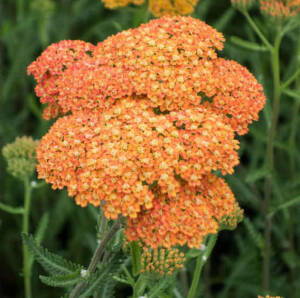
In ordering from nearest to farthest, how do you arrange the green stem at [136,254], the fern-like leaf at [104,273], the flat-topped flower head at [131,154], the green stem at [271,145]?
1. the flat-topped flower head at [131,154]
2. the green stem at [136,254]
3. the fern-like leaf at [104,273]
4. the green stem at [271,145]

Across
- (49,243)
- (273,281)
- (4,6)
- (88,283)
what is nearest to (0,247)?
(49,243)

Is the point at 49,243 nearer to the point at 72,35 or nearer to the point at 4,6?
the point at 72,35

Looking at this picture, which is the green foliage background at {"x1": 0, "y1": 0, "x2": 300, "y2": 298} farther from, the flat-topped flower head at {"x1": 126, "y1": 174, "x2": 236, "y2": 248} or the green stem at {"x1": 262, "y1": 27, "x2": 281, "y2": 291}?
the flat-topped flower head at {"x1": 126, "y1": 174, "x2": 236, "y2": 248}

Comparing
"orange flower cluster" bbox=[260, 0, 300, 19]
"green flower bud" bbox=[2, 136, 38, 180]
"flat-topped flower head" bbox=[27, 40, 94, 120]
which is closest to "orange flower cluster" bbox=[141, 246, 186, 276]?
"flat-topped flower head" bbox=[27, 40, 94, 120]

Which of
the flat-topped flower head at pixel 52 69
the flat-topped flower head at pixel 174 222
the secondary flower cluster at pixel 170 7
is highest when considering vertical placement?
the secondary flower cluster at pixel 170 7

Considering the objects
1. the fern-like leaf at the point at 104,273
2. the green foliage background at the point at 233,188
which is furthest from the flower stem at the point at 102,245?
the green foliage background at the point at 233,188

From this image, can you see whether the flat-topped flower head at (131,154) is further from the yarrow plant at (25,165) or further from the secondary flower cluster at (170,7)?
the secondary flower cluster at (170,7)

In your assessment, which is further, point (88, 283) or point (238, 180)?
point (238, 180)

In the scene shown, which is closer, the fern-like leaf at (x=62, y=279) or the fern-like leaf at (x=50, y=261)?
the fern-like leaf at (x=62, y=279)
